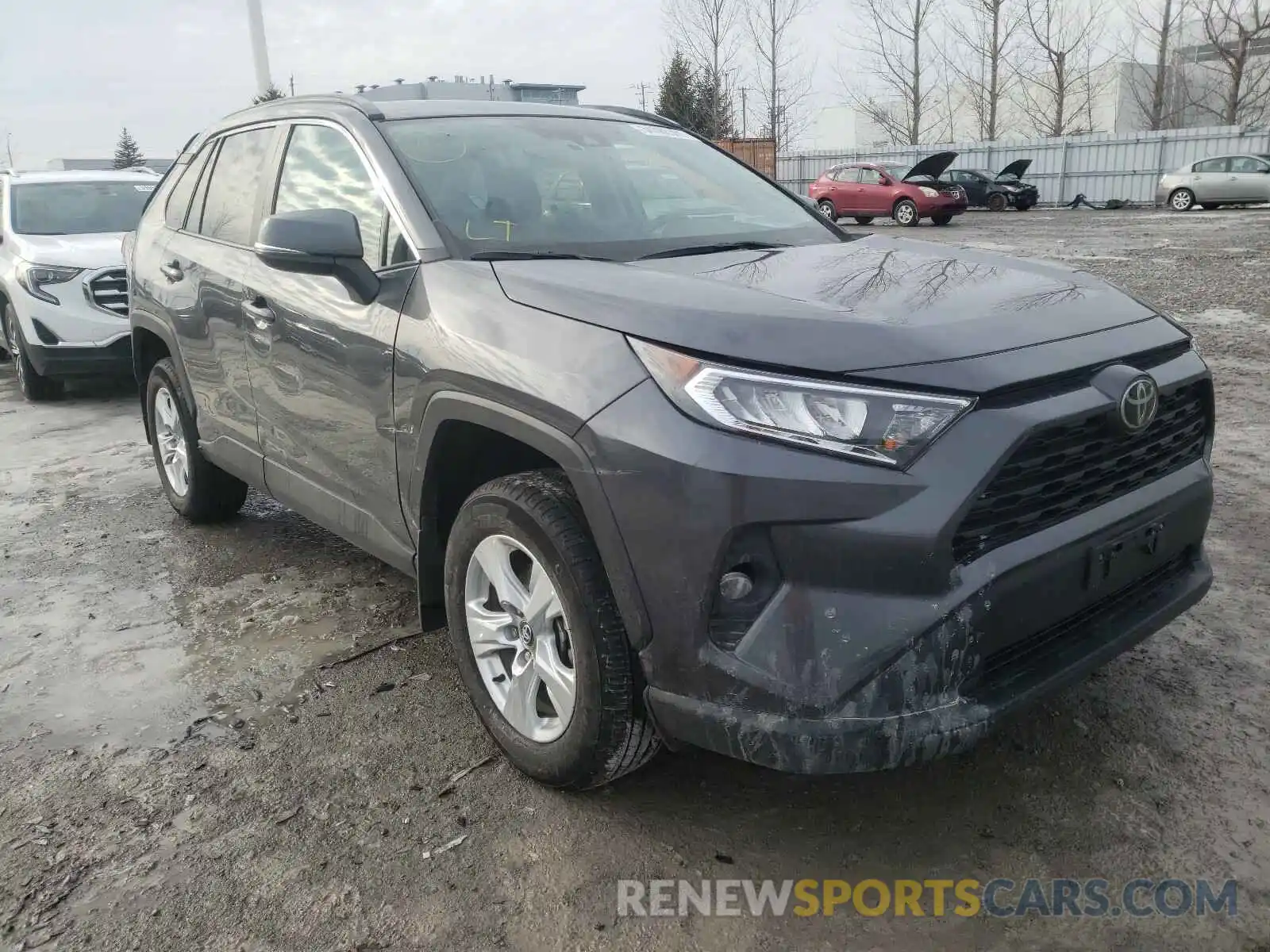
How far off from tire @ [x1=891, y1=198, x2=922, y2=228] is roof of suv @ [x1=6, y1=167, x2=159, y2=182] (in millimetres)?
18065

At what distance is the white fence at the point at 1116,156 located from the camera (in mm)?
30422

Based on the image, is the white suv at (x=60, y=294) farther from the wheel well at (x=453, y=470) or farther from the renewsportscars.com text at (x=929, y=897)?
the renewsportscars.com text at (x=929, y=897)

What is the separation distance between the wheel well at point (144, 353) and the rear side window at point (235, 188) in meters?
0.71

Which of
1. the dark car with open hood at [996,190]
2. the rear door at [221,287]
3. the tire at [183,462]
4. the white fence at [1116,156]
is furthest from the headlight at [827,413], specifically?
the white fence at [1116,156]

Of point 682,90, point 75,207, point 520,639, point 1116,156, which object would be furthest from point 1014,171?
point 520,639

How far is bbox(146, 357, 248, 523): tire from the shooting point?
4574mm

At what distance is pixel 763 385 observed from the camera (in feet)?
6.83

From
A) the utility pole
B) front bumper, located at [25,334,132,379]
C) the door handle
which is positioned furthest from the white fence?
the door handle

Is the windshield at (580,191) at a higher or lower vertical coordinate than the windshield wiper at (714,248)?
higher

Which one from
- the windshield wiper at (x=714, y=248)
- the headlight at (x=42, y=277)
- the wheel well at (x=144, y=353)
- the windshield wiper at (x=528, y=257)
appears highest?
the windshield wiper at (x=528, y=257)

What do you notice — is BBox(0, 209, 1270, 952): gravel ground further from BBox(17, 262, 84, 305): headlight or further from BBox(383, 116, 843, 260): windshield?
BBox(17, 262, 84, 305): headlight

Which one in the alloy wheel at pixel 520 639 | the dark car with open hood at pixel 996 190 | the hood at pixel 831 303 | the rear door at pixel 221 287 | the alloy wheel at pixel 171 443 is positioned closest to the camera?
the hood at pixel 831 303

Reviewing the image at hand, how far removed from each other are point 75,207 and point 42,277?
4.33ft

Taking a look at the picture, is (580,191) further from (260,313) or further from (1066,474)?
(1066,474)
